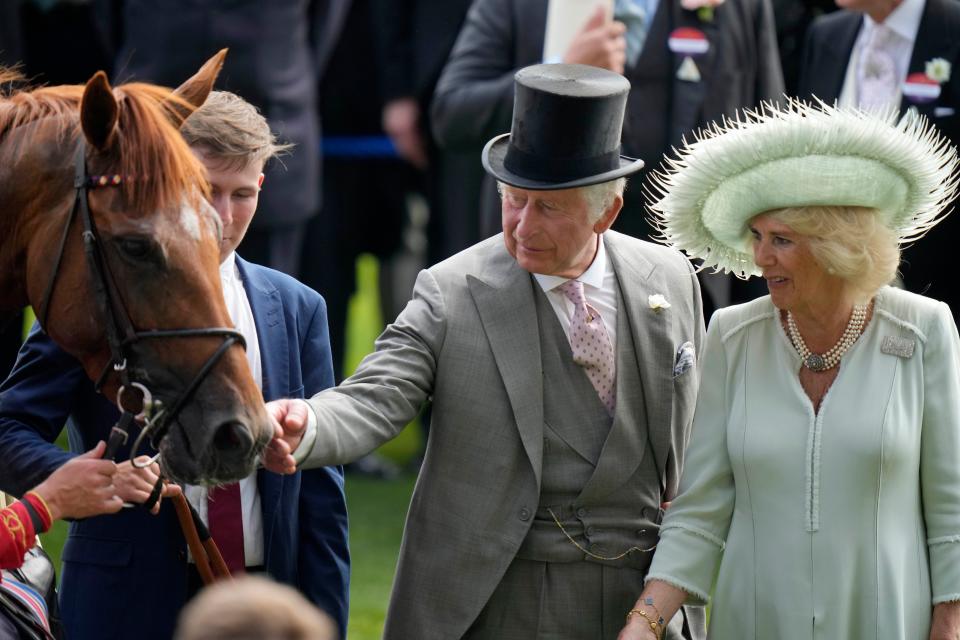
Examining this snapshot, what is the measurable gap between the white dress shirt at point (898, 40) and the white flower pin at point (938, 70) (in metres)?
0.10

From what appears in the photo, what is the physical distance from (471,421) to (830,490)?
0.93 m

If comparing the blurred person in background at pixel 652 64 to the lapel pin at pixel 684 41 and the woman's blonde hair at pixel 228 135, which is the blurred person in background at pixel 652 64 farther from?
the woman's blonde hair at pixel 228 135

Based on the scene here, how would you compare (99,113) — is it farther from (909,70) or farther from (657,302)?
(909,70)

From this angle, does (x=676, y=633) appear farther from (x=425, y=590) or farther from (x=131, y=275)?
(x=131, y=275)

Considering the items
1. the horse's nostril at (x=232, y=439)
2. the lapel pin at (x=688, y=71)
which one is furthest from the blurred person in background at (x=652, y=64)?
the horse's nostril at (x=232, y=439)

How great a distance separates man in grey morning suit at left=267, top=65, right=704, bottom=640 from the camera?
443cm

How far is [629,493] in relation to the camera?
4.54 m

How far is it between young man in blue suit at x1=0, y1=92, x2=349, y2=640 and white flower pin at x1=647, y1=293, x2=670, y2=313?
0.92 meters

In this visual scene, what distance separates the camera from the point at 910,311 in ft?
14.3

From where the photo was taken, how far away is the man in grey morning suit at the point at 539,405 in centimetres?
443

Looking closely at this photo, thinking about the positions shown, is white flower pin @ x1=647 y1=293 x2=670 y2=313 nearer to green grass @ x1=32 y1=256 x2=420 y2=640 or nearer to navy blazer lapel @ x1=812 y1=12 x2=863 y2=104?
green grass @ x1=32 y1=256 x2=420 y2=640

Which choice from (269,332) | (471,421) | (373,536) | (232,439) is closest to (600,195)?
(471,421)

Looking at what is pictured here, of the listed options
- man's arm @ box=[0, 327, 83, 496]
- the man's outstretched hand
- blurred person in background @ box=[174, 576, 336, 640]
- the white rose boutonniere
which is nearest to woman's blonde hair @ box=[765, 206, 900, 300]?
the man's outstretched hand

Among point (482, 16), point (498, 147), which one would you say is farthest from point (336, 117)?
point (498, 147)
